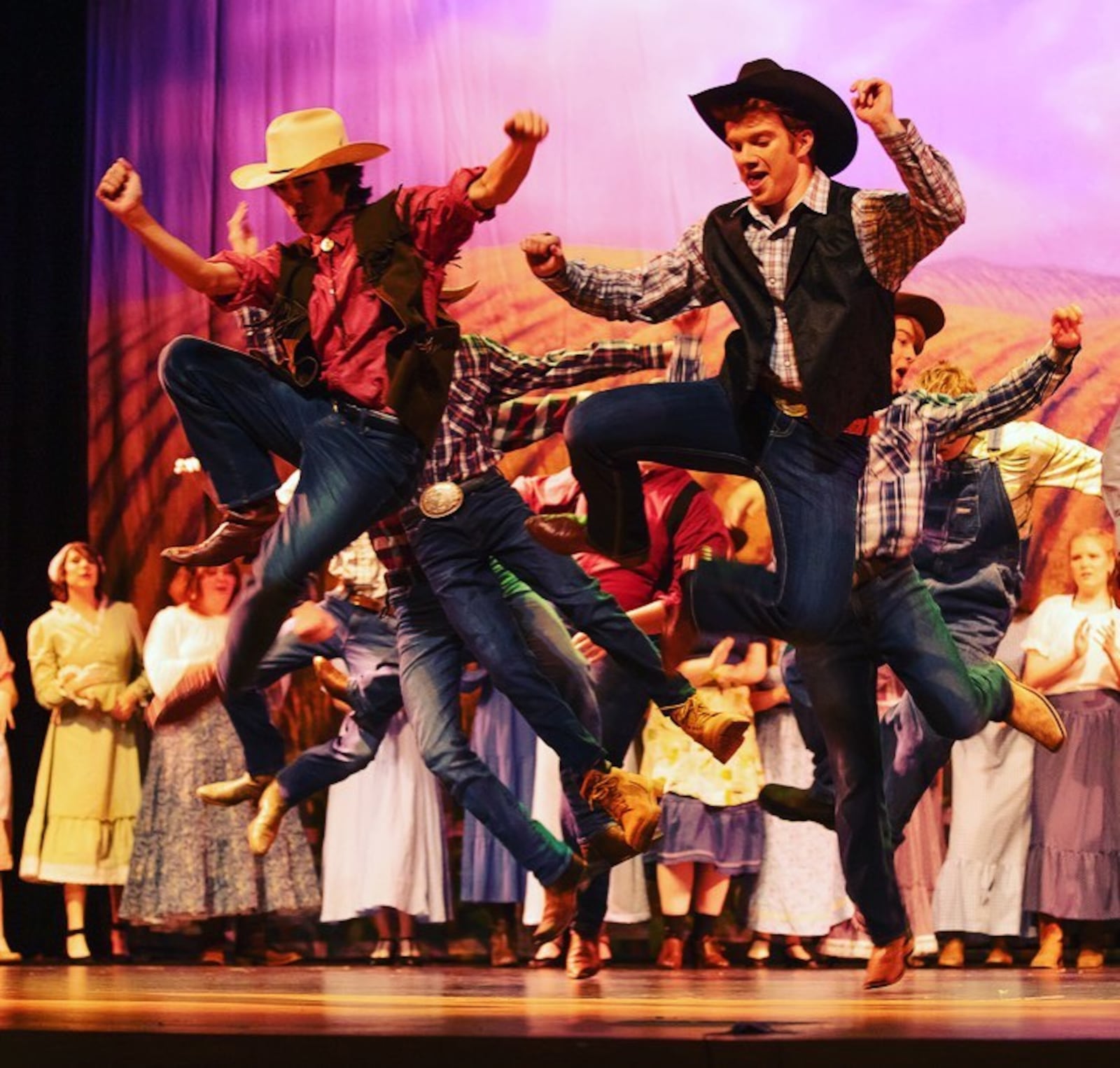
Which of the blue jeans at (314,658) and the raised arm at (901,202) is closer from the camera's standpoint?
the raised arm at (901,202)

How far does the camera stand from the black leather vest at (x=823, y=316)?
4730mm

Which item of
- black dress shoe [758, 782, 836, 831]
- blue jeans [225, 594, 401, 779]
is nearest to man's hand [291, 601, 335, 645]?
blue jeans [225, 594, 401, 779]

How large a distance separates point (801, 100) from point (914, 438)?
1314 mm

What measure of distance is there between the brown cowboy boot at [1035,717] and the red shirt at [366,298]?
207cm

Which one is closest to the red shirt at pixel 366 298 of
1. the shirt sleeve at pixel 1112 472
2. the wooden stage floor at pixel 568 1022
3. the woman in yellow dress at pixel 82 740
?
the wooden stage floor at pixel 568 1022

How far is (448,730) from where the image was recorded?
19.9 ft

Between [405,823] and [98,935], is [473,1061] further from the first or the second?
[98,935]

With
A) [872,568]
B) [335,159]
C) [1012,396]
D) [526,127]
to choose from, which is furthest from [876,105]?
[335,159]

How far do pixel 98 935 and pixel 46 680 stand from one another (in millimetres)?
1255

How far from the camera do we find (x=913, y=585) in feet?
17.9

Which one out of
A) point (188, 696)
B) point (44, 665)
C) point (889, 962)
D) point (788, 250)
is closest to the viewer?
point (788, 250)

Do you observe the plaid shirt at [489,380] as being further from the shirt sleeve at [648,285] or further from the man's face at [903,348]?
the shirt sleeve at [648,285]

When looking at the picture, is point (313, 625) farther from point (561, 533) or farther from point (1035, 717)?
point (1035, 717)

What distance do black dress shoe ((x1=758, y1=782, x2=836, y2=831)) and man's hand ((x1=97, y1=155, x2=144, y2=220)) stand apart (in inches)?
101
